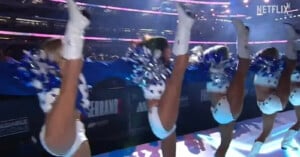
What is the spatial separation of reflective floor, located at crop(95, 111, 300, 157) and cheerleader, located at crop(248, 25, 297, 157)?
0.13 metres

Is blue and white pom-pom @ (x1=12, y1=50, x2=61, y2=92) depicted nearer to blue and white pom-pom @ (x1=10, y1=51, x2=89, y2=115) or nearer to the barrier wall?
blue and white pom-pom @ (x1=10, y1=51, x2=89, y2=115)

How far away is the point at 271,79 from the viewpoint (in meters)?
2.73

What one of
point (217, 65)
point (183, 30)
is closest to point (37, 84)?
point (183, 30)

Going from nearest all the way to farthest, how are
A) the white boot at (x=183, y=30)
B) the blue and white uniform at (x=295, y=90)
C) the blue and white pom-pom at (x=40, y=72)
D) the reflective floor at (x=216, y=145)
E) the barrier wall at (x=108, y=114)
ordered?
the blue and white pom-pom at (x=40, y=72), the white boot at (x=183, y=30), the barrier wall at (x=108, y=114), the reflective floor at (x=216, y=145), the blue and white uniform at (x=295, y=90)

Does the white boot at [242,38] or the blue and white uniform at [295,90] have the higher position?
the white boot at [242,38]

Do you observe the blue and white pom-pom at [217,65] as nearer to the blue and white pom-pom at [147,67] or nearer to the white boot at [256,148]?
the blue and white pom-pom at [147,67]

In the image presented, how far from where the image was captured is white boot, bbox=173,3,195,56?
1884mm

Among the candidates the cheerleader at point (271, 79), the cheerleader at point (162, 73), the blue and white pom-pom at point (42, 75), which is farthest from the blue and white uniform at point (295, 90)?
the blue and white pom-pom at point (42, 75)

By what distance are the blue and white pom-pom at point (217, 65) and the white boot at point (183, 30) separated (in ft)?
1.59

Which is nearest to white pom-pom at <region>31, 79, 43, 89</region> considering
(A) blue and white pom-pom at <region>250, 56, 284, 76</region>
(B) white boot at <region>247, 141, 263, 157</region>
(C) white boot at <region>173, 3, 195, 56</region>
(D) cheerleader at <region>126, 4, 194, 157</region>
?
(D) cheerleader at <region>126, 4, 194, 157</region>

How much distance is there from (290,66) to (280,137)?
712 mm

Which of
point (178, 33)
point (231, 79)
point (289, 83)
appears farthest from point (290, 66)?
point (178, 33)

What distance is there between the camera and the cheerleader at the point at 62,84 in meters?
1.46

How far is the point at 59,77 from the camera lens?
5.38 ft
